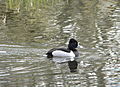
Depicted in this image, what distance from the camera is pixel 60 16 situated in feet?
75.8

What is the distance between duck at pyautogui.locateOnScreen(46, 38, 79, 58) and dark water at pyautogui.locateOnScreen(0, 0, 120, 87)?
0.25 metres

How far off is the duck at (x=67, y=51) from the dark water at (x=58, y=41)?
0.25 meters

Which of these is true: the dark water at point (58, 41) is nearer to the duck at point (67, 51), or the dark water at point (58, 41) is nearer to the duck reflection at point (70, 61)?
the duck reflection at point (70, 61)

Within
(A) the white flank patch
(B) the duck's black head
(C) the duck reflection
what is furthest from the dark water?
(B) the duck's black head

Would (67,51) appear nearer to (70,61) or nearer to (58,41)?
(70,61)

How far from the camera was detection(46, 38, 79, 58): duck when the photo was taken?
1524 cm

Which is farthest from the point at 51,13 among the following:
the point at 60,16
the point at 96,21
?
the point at 96,21

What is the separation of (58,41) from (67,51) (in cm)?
165

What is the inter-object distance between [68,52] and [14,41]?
2.24 meters

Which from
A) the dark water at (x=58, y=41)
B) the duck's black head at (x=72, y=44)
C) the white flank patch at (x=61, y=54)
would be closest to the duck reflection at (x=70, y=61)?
the dark water at (x=58, y=41)

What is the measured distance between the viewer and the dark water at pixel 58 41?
12227 mm

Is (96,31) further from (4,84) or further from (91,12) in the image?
(4,84)

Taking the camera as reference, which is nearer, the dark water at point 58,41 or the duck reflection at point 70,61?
the dark water at point 58,41

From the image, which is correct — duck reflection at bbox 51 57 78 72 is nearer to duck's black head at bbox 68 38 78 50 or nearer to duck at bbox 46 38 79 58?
duck at bbox 46 38 79 58
